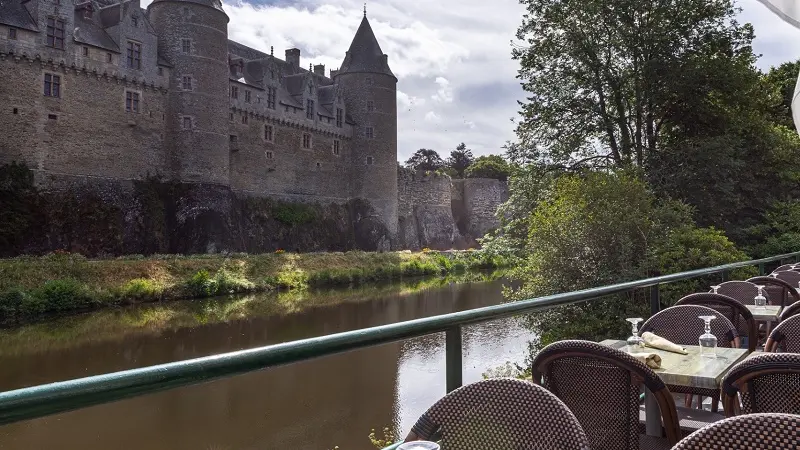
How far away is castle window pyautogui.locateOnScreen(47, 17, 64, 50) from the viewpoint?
22.7 meters

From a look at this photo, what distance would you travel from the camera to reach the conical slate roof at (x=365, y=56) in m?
37.5

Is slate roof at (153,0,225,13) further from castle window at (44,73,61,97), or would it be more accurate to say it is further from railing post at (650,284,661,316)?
railing post at (650,284,661,316)

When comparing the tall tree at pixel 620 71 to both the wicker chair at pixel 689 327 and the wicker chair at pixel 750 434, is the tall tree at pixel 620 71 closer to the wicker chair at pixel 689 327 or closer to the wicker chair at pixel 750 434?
the wicker chair at pixel 689 327

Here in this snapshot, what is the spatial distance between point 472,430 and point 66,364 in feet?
36.9

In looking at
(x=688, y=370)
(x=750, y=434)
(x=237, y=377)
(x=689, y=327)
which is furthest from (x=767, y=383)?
(x=237, y=377)

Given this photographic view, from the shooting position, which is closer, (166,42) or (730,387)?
(730,387)

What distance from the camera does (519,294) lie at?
11031mm

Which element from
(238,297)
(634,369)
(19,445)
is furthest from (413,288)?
(634,369)

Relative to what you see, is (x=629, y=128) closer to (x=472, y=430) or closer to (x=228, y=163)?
(x=472, y=430)

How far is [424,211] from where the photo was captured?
1797 inches

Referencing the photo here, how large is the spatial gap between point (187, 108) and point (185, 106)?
4.4 inches

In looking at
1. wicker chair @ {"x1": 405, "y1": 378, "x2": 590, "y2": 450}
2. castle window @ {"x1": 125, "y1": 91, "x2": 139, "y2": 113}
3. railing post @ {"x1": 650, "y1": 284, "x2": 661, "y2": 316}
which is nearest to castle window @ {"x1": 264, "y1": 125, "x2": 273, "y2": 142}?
castle window @ {"x1": 125, "y1": 91, "x2": 139, "y2": 113}

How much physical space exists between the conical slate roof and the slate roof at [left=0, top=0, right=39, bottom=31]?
18441 millimetres

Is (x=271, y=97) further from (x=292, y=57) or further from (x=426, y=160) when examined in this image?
(x=426, y=160)
